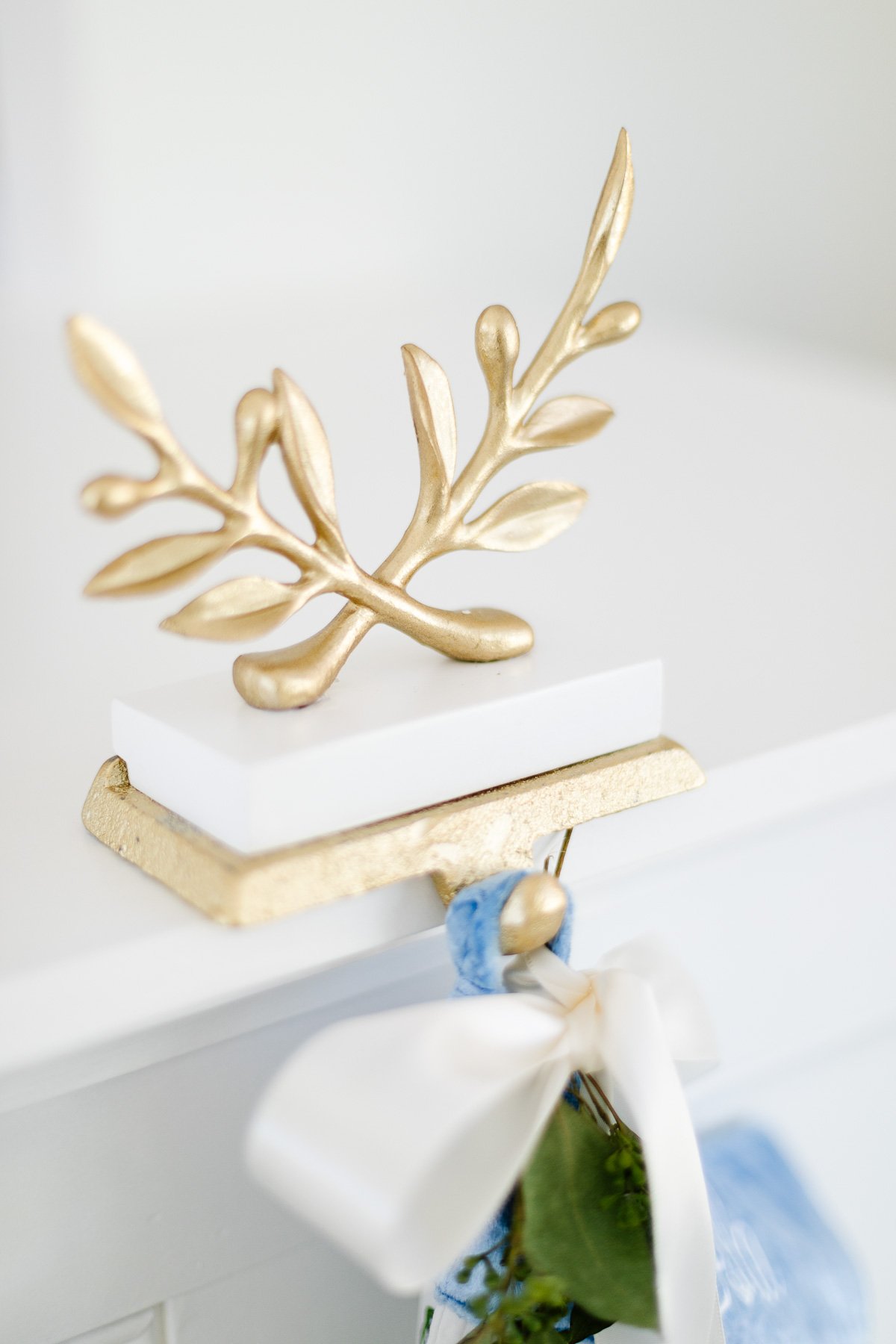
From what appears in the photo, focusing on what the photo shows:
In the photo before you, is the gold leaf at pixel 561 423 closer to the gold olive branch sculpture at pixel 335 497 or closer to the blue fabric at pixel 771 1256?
the gold olive branch sculpture at pixel 335 497

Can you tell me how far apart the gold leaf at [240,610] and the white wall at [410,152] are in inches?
53.4

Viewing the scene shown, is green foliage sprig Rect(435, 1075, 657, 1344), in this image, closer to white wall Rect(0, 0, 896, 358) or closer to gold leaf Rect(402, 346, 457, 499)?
gold leaf Rect(402, 346, 457, 499)

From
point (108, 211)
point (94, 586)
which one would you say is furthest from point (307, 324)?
point (94, 586)

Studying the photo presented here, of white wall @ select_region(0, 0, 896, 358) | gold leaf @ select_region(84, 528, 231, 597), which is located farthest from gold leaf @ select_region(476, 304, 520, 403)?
white wall @ select_region(0, 0, 896, 358)

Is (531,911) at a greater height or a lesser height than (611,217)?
lesser

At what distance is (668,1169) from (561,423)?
205mm

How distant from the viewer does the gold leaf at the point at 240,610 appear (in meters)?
0.34

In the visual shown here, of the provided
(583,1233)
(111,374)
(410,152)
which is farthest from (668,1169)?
(410,152)

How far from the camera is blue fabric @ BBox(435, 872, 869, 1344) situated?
1.62 feet

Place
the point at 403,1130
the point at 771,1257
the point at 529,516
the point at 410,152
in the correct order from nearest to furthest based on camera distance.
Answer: the point at 403,1130
the point at 529,516
the point at 771,1257
the point at 410,152

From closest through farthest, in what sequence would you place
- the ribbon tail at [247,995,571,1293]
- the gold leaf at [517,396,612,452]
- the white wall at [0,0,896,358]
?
the ribbon tail at [247,995,571,1293] < the gold leaf at [517,396,612,452] < the white wall at [0,0,896,358]

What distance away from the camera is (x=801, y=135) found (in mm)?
1571

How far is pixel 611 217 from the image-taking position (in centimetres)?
39

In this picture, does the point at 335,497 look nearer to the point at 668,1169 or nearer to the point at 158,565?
the point at 158,565
